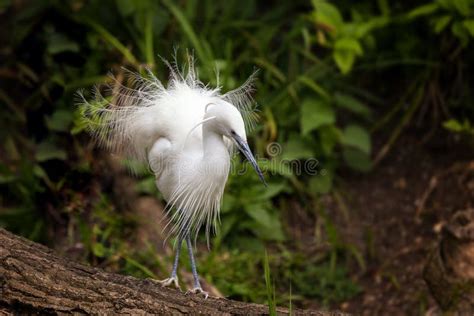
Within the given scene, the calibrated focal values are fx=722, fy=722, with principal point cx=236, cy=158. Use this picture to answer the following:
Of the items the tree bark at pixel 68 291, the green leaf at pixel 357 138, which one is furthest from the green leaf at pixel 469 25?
the tree bark at pixel 68 291

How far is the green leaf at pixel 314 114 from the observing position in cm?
419

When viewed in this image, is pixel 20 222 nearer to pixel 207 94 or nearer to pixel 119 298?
pixel 207 94

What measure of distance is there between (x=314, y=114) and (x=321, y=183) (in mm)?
429

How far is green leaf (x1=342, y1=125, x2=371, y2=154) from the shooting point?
4.29m

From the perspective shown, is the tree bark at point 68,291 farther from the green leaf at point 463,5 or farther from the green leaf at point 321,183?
the green leaf at point 463,5

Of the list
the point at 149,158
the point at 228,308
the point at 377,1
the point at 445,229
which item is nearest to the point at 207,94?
the point at 149,158

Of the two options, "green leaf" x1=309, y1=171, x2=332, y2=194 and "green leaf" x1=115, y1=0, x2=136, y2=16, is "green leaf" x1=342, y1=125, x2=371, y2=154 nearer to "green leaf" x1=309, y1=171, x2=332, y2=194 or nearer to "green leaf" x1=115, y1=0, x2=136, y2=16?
"green leaf" x1=309, y1=171, x2=332, y2=194

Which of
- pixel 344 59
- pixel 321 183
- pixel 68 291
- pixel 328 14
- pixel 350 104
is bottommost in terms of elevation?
pixel 68 291

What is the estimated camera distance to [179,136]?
9.21ft

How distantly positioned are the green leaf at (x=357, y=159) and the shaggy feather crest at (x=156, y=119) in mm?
1544

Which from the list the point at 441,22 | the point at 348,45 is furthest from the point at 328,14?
the point at 441,22

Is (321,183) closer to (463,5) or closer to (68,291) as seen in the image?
(463,5)

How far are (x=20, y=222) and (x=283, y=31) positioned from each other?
2.24 metres

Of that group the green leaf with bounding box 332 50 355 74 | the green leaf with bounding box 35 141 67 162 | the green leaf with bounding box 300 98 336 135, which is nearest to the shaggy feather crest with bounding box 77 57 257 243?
the green leaf with bounding box 35 141 67 162
